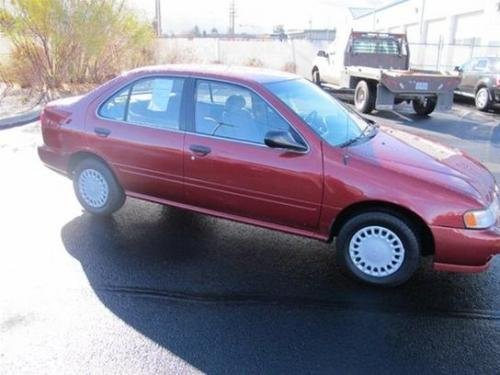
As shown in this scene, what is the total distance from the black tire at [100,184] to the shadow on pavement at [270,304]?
244mm

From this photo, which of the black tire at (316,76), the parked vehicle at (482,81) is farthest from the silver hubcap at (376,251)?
the black tire at (316,76)

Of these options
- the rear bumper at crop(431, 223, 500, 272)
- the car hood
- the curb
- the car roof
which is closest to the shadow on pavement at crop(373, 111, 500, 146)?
the car hood

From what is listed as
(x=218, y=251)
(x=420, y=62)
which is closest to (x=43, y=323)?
(x=218, y=251)

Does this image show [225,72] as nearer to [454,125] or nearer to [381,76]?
[381,76]

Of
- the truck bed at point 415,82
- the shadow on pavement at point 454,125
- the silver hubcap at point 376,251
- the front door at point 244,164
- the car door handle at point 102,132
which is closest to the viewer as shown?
the silver hubcap at point 376,251

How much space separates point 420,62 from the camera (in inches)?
972

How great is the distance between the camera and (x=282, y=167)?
158 inches

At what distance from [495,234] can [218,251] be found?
7.40 feet

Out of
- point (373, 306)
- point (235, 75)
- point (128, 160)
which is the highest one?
point (235, 75)

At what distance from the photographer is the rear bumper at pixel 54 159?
5.23 meters

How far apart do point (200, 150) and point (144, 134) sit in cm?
64

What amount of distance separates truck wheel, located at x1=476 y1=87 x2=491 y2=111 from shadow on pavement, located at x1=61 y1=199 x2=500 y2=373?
1111 cm

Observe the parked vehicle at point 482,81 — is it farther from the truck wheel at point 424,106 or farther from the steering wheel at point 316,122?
the steering wheel at point 316,122

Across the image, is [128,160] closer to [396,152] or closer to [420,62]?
[396,152]
